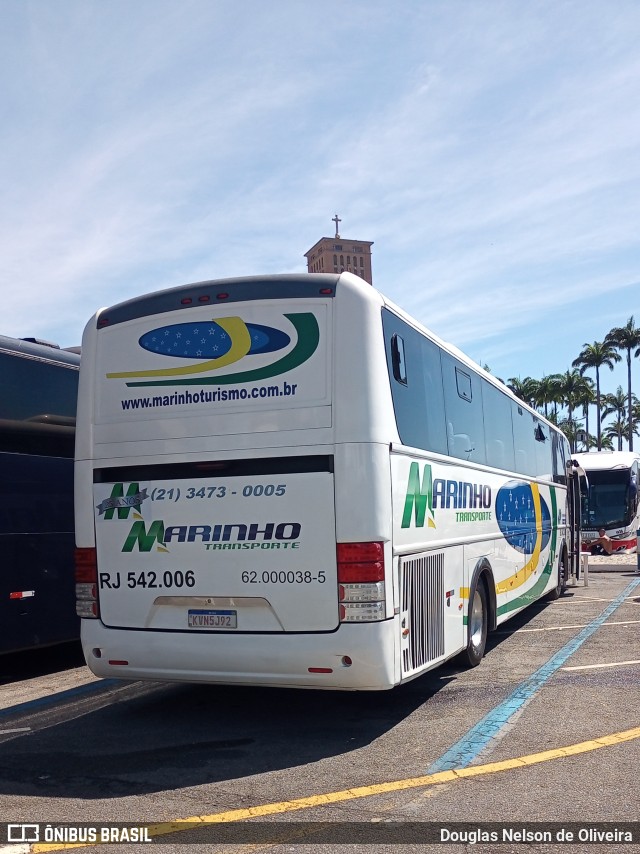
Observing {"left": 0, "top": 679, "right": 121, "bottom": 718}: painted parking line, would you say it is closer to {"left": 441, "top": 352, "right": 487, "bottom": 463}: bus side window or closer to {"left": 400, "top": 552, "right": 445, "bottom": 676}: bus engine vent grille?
{"left": 400, "top": 552, "right": 445, "bottom": 676}: bus engine vent grille

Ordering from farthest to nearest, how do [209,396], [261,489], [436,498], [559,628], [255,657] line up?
1. [559,628]
2. [436,498]
3. [209,396]
4. [261,489]
5. [255,657]

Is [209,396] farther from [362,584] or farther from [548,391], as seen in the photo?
[548,391]

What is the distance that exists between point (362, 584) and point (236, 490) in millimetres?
1242

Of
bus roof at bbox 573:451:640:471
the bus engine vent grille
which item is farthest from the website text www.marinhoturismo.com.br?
bus roof at bbox 573:451:640:471

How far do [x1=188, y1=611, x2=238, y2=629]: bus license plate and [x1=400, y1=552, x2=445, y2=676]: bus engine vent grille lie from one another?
1301mm

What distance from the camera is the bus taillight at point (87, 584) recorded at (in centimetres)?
720

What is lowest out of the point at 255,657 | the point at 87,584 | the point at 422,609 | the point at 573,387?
the point at 255,657

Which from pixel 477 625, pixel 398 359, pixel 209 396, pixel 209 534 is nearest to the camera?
pixel 209 534

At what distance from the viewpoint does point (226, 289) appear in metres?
7.03

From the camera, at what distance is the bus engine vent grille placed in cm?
674

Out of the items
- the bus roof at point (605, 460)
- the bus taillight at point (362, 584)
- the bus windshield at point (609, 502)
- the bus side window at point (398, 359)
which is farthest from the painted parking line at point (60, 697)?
the bus roof at point (605, 460)

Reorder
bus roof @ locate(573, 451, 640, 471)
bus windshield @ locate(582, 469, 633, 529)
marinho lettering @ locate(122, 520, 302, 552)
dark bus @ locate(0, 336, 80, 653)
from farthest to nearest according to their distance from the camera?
bus roof @ locate(573, 451, 640, 471)
bus windshield @ locate(582, 469, 633, 529)
dark bus @ locate(0, 336, 80, 653)
marinho lettering @ locate(122, 520, 302, 552)

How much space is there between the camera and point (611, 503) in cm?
3089

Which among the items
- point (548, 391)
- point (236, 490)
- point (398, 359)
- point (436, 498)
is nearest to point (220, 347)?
point (236, 490)
